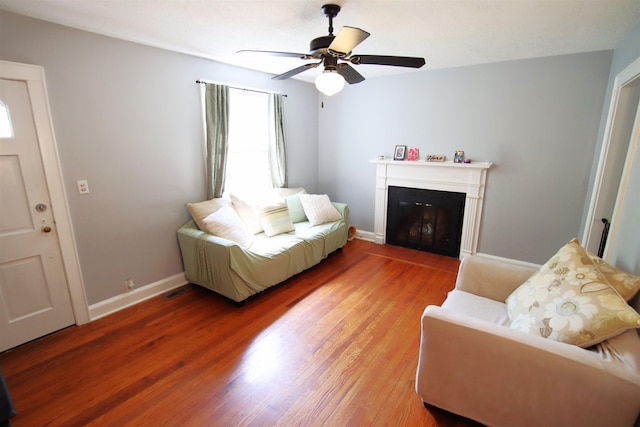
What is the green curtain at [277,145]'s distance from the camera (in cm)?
385

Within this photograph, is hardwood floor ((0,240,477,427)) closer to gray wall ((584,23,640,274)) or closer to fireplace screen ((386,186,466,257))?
fireplace screen ((386,186,466,257))

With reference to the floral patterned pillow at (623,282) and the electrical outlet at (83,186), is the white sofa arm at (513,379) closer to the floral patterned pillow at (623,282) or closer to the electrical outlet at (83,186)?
the floral patterned pillow at (623,282)

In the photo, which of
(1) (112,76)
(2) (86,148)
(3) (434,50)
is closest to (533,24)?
(3) (434,50)

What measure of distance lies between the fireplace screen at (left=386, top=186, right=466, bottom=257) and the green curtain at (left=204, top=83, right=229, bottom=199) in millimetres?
2316

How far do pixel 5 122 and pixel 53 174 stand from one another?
0.41 m

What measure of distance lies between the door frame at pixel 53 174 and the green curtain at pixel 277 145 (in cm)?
224

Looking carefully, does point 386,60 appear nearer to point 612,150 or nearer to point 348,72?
point 348,72

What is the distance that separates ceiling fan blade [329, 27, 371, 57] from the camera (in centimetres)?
160

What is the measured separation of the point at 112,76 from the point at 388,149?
3.21 meters

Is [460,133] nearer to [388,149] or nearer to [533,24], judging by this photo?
[388,149]

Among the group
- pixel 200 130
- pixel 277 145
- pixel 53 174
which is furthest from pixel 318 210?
pixel 53 174

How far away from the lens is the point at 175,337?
7.54 feet

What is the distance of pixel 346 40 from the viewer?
170 cm

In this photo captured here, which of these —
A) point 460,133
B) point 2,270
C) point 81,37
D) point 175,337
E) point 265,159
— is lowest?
point 175,337
